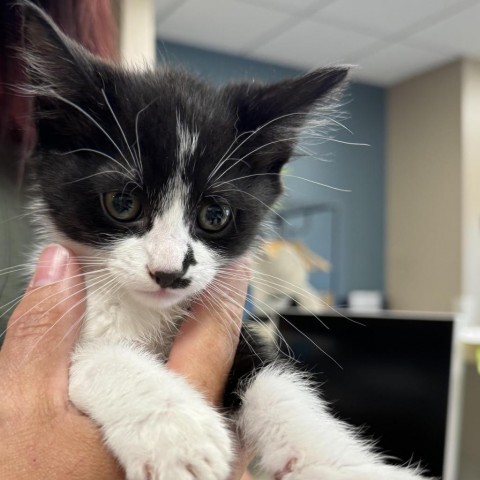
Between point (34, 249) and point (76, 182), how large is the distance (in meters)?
0.21

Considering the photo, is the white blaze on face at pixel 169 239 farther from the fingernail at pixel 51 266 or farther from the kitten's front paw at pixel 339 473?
the kitten's front paw at pixel 339 473

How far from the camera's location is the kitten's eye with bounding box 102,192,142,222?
0.77 m

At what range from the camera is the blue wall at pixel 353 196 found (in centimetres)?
439

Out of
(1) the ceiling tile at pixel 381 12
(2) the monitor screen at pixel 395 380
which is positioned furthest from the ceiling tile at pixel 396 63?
(2) the monitor screen at pixel 395 380

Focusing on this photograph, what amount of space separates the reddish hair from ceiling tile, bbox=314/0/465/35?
2.55 metres

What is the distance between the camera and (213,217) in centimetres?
83

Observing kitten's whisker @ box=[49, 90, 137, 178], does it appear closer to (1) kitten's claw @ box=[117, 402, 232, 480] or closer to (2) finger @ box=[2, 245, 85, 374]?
(2) finger @ box=[2, 245, 85, 374]

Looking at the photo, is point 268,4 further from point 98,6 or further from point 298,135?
point 298,135

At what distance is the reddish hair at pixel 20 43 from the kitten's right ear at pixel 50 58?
6 centimetres

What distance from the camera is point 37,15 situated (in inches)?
28.3

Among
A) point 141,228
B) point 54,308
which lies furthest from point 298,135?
point 54,308

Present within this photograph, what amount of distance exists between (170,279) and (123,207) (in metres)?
0.11

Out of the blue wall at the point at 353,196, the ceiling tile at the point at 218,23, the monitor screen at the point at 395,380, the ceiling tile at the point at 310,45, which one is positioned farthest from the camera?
the blue wall at the point at 353,196

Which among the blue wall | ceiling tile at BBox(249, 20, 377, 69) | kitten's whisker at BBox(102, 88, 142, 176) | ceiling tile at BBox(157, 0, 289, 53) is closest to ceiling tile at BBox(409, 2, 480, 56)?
ceiling tile at BBox(249, 20, 377, 69)
